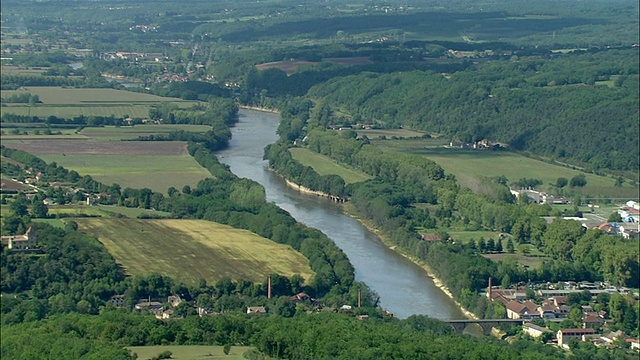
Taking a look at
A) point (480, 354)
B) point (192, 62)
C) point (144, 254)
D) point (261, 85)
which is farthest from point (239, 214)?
point (192, 62)

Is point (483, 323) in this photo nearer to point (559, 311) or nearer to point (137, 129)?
point (559, 311)

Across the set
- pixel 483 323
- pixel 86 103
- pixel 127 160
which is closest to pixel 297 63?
pixel 86 103

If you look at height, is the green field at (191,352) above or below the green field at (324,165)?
above

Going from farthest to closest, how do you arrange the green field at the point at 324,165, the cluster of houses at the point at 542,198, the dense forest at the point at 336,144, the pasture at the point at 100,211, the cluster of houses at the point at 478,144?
the cluster of houses at the point at 478,144 → the green field at the point at 324,165 → the cluster of houses at the point at 542,198 → the pasture at the point at 100,211 → the dense forest at the point at 336,144

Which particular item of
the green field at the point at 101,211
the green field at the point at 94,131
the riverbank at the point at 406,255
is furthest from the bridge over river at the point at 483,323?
the green field at the point at 94,131

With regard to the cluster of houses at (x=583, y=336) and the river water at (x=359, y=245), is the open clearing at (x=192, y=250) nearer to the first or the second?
the river water at (x=359, y=245)

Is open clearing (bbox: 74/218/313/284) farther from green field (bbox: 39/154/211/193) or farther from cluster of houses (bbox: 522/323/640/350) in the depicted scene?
green field (bbox: 39/154/211/193)

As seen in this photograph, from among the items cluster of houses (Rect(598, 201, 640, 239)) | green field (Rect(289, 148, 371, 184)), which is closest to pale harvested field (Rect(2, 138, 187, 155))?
green field (Rect(289, 148, 371, 184))
